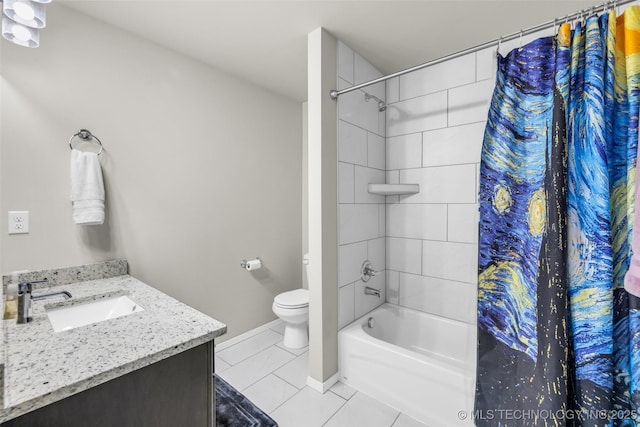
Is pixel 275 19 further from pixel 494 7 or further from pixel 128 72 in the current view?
pixel 494 7

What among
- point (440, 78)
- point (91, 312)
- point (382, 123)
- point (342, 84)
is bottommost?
point (91, 312)

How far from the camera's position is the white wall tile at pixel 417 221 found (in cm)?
216

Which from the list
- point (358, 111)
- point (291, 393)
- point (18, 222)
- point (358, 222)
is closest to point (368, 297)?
point (358, 222)

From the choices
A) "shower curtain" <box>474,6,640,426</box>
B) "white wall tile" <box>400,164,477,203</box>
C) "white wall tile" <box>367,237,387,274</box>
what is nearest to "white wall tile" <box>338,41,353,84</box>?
"white wall tile" <box>400,164,477,203</box>

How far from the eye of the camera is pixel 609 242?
83cm

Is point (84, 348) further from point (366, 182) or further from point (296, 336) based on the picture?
point (366, 182)

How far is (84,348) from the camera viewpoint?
883 mm

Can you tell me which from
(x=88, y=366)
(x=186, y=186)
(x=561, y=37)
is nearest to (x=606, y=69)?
(x=561, y=37)

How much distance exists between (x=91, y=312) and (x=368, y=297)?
176 cm

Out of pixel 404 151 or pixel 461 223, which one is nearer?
pixel 461 223

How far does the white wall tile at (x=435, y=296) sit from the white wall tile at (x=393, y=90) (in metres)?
1.52

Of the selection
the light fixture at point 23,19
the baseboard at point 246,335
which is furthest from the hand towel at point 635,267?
the baseboard at point 246,335

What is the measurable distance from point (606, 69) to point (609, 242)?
0.55m

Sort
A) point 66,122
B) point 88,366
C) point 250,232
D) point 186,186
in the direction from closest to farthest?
point 88,366 → point 66,122 → point 186,186 → point 250,232
